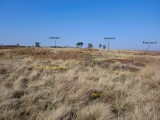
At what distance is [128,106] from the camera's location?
14.5 feet

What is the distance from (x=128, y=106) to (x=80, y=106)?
1.37m

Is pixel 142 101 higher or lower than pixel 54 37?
lower

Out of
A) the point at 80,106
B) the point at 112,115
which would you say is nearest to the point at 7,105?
the point at 80,106

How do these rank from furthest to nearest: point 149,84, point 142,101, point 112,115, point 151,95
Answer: point 149,84
point 151,95
point 142,101
point 112,115

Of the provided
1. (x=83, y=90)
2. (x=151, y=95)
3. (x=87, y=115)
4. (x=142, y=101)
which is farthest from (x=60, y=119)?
(x=151, y=95)

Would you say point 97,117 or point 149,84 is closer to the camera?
point 97,117

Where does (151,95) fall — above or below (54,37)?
below

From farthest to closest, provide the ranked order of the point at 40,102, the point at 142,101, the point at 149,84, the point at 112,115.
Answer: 1. the point at 149,84
2. the point at 142,101
3. the point at 40,102
4. the point at 112,115

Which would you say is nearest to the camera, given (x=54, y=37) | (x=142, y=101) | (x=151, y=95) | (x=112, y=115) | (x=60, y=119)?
(x=60, y=119)

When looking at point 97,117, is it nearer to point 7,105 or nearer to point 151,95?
point 7,105

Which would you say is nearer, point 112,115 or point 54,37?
point 112,115

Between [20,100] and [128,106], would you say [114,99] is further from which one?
[20,100]

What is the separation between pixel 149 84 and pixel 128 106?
8.97ft

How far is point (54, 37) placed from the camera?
75.2 meters
